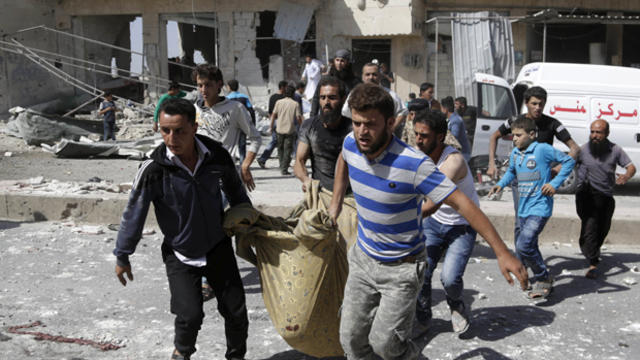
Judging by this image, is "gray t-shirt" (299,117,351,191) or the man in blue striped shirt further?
"gray t-shirt" (299,117,351,191)

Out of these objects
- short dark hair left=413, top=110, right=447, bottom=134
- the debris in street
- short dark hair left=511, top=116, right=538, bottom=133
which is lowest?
the debris in street

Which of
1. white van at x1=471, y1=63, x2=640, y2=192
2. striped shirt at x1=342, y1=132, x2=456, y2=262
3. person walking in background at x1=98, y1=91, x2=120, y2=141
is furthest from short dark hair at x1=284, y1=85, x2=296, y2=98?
striped shirt at x1=342, y1=132, x2=456, y2=262

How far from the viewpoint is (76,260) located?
19.8 feet

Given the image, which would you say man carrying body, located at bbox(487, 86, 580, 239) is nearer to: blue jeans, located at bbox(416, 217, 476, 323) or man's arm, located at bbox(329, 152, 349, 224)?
blue jeans, located at bbox(416, 217, 476, 323)

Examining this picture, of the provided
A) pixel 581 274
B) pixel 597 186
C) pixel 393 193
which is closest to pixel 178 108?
pixel 393 193

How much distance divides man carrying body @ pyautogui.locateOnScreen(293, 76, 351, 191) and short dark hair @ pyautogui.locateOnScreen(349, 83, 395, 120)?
1307 mm

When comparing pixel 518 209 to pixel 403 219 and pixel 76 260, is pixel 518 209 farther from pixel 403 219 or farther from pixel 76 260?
pixel 76 260

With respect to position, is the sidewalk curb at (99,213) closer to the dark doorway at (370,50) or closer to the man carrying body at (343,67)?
the man carrying body at (343,67)

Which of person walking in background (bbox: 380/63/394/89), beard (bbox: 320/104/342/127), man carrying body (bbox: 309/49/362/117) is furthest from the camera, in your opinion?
person walking in background (bbox: 380/63/394/89)

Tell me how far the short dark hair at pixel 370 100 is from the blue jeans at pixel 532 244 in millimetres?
2500

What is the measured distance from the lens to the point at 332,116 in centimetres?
435

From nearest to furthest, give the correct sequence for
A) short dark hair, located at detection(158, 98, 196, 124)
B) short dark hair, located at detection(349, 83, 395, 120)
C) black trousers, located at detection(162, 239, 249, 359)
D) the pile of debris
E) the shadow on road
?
short dark hair, located at detection(349, 83, 395, 120)
short dark hair, located at detection(158, 98, 196, 124)
black trousers, located at detection(162, 239, 249, 359)
the shadow on road
the pile of debris

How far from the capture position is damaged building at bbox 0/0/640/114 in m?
19.3

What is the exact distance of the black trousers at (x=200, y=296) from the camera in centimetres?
349
